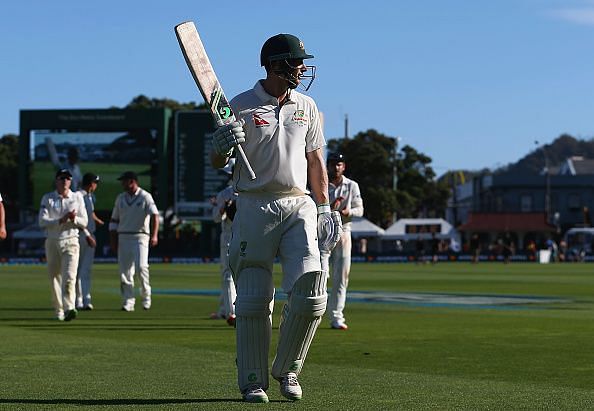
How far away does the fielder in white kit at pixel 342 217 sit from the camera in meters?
15.9

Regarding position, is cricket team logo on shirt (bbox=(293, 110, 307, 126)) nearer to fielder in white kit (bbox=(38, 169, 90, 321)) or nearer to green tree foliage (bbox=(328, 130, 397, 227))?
fielder in white kit (bbox=(38, 169, 90, 321))

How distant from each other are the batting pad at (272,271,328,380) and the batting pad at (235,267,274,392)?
11 centimetres

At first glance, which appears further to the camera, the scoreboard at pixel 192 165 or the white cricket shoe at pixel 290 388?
the scoreboard at pixel 192 165

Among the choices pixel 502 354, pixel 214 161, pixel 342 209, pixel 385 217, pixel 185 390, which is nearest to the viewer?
pixel 214 161

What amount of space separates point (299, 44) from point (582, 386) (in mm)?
3275

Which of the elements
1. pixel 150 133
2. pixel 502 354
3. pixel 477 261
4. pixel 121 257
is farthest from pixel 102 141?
pixel 502 354

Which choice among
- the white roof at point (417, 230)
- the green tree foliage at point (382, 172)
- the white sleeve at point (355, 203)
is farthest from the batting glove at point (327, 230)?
the green tree foliage at point (382, 172)

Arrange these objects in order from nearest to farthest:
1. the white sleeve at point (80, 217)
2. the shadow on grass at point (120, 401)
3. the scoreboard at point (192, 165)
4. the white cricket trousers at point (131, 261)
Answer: the shadow on grass at point (120, 401) → the white sleeve at point (80, 217) → the white cricket trousers at point (131, 261) → the scoreboard at point (192, 165)

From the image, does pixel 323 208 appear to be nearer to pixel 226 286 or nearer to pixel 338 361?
pixel 338 361

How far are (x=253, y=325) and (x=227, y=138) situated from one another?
4.12ft

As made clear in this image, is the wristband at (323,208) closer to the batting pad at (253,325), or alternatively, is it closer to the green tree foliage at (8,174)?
the batting pad at (253,325)

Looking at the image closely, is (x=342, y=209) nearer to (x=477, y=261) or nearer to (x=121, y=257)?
(x=121, y=257)

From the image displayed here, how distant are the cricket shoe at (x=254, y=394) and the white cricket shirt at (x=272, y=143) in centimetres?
127

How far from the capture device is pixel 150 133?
8144 cm
